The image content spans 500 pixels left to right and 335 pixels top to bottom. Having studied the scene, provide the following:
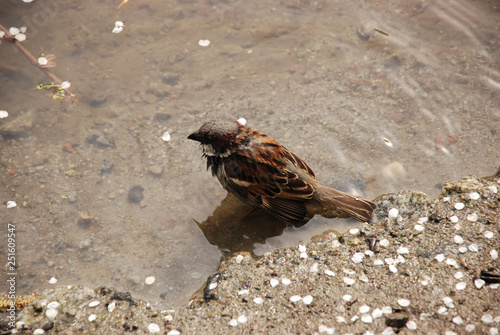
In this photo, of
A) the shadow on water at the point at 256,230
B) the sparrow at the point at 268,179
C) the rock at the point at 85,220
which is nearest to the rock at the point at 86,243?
the rock at the point at 85,220

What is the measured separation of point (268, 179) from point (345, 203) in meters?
0.90

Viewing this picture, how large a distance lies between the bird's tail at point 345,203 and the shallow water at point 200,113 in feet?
0.92

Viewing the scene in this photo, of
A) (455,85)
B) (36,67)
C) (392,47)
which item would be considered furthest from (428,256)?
(36,67)

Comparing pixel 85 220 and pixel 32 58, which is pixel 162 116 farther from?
pixel 32 58

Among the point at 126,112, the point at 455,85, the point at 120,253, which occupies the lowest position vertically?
the point at 120,253

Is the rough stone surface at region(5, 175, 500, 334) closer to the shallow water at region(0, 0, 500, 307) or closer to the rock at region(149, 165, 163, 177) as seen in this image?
the shallow water at region(0, 0, 500, 307)

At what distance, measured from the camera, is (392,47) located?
21.1 feet

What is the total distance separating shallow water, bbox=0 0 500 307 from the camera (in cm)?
440

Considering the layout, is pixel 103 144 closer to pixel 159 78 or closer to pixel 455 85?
pixel 159 78

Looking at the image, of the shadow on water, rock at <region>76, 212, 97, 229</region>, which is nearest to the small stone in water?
the shadow on water

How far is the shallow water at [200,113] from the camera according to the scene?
14.4 feet

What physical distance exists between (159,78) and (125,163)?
1779 millimetres

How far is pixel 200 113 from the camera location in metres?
5.71

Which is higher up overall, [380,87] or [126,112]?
[380,87]
